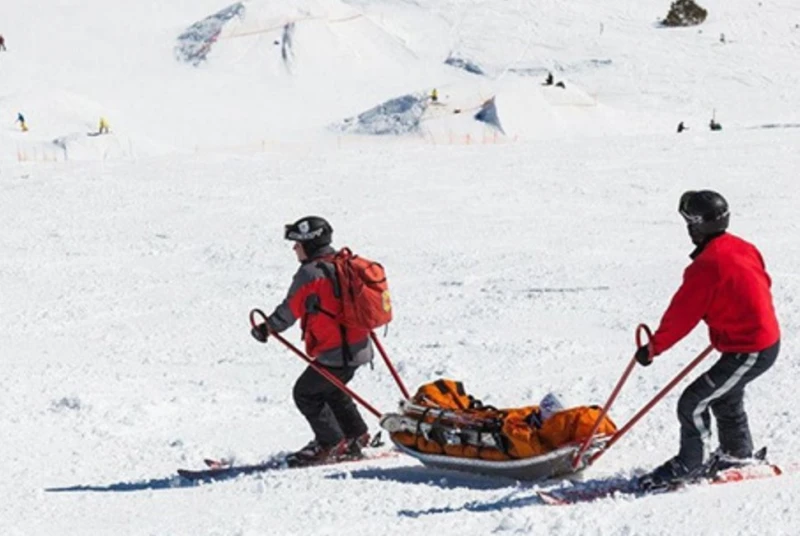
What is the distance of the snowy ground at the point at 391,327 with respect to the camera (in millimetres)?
5770

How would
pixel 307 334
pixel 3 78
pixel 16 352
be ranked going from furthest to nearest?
pixel 3 78 → pixel 16 352 → pixel 307 334

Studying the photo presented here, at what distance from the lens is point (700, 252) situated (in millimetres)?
5332

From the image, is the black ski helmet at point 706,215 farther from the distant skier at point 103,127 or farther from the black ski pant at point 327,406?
the distant skier at point 103,127

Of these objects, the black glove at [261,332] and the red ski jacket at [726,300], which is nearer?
the red ski jacket at [726,300]

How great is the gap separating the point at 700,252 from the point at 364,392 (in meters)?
4.12

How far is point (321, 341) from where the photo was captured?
6684 mm

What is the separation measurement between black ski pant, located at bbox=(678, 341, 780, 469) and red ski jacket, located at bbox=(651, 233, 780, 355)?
68 mm

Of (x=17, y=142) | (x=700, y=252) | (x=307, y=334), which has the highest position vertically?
(x=700, y=252)

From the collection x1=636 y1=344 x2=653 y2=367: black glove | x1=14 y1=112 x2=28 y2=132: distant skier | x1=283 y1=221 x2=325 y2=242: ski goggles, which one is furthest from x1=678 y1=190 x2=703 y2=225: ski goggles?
x1=14 y1=112 x2=28 y2=132: distant skier

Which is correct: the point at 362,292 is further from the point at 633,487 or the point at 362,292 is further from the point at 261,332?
the point at 633,487

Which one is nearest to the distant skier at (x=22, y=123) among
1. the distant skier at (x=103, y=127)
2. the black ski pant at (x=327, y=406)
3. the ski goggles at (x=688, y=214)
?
the distant skier at (x=103, y=127)

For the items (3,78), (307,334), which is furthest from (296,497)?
(3,78)

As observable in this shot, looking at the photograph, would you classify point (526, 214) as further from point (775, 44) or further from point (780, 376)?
point (775, 44)

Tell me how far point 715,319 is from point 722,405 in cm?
52
